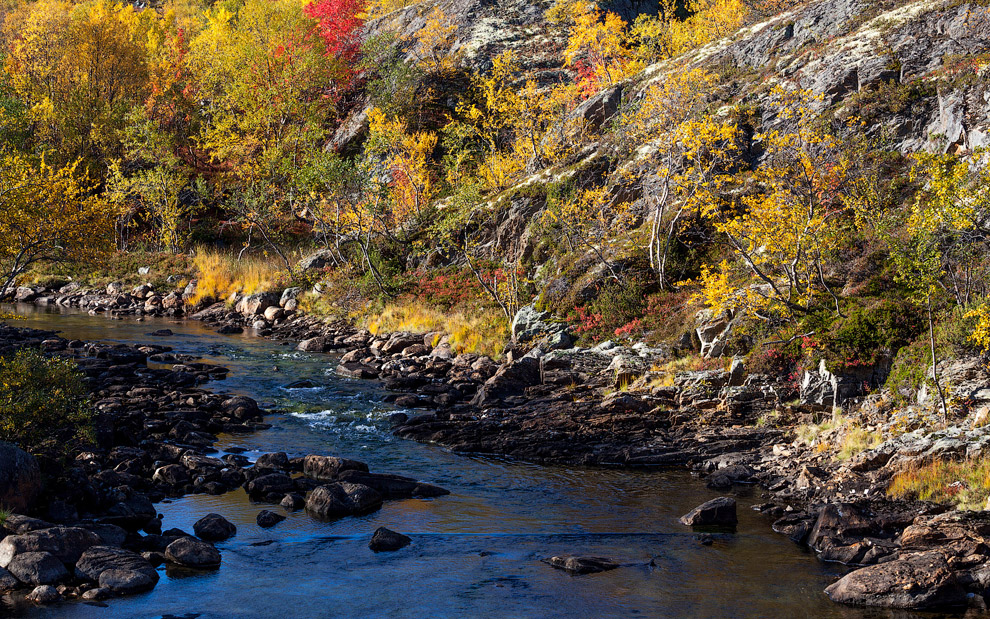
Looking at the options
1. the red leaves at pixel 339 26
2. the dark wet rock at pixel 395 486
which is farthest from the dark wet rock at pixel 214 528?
the red leaves at pixel 339 26

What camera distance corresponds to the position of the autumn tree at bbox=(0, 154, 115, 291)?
65.8 feet

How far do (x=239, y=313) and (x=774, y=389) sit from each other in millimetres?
34245

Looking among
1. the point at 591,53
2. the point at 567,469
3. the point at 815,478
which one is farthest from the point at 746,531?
the point at 591,53

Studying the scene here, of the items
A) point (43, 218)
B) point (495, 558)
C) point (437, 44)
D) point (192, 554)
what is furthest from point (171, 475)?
point (437, 44)

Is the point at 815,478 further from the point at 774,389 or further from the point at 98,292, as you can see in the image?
the point at 98,292

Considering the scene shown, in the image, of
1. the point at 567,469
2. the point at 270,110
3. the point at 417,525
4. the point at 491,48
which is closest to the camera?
the point at 417,525

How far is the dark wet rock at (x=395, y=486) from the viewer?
54.9ft

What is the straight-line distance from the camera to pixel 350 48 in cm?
6994

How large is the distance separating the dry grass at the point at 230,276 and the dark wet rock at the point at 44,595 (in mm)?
36089

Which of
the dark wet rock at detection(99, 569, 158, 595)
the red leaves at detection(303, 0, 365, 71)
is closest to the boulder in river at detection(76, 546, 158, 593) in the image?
the dark wet rock at detection(99, 569, 158, 595)

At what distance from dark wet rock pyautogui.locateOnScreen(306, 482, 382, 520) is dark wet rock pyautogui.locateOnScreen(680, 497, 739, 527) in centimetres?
668

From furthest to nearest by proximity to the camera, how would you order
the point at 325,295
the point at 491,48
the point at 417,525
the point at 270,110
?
the point at 491,48 < the point at 270,110 < the point at 325,295 < the point at 417,525

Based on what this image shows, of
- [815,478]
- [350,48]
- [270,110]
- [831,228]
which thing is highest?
[350,48]

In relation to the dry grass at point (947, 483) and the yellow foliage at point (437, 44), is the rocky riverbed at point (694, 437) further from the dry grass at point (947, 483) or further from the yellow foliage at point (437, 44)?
the yellow foliage at point (437, 44)
